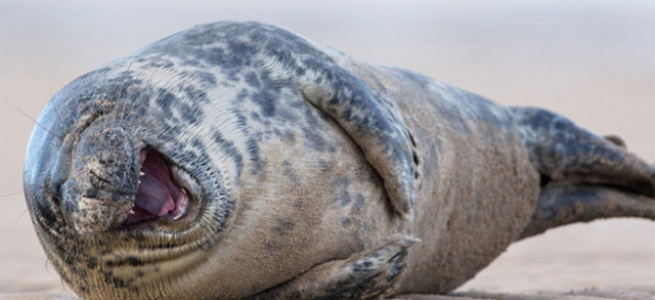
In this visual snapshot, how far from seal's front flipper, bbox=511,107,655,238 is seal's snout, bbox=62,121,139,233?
2.97 metres

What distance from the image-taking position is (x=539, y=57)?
37.9 metres

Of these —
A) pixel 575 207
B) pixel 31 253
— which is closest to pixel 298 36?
pixel 575 207

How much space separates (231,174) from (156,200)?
0.91ft

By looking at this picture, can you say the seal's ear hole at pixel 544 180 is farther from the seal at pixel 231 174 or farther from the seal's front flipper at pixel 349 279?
the seal's front flipper at pixel 349 279

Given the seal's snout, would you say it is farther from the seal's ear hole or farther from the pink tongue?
the seal's ear hole

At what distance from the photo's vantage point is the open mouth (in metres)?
3.53

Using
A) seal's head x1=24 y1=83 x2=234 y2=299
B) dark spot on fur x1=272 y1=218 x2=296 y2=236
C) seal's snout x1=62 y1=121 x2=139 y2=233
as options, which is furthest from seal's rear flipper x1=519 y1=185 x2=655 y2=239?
seal's snout x1=62 y1=121 x2=139 y2=233

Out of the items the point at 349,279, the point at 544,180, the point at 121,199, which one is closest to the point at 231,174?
the point at 121,199

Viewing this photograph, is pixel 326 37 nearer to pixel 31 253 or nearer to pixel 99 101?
pixel 31 253

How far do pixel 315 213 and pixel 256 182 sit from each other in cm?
28

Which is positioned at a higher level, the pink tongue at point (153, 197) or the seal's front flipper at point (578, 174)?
the pink tongue at point (153, 197)

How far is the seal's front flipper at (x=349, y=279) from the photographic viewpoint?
3.76m

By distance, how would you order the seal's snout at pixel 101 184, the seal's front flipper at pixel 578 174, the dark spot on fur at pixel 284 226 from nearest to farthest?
the seal's snout at pixel 101 184 → the dark spot on fur at pixel 284 226 → the seal's front flipper at pixel 578 174

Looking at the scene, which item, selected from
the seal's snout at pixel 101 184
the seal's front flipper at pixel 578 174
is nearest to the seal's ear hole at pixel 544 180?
the seal's front flipper at pixel 578 174
